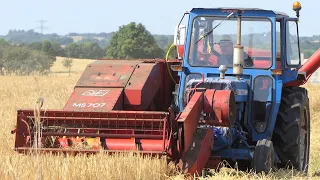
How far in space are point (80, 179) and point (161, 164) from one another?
833mm

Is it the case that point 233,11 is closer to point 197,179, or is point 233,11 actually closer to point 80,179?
point 197,179

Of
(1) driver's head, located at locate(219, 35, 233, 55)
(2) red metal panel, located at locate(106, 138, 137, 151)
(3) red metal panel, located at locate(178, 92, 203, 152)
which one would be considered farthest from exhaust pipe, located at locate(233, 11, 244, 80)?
(2) red metal panel, located at locate(106, 138, 137, 151)

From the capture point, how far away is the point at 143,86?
7.35 m

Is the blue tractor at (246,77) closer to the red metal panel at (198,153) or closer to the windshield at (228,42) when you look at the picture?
the windshield at (228,42)

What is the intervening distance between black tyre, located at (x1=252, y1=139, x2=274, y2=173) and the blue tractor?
21 centimetres

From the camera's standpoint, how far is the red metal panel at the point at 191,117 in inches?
242

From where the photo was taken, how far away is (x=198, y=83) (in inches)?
280

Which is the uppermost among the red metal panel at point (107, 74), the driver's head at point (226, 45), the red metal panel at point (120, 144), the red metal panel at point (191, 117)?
the driver's head at point (226, 45)

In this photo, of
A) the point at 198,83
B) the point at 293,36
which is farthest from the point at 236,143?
the point at 293,36

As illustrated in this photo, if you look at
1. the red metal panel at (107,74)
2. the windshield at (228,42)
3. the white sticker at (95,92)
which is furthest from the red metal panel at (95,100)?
the windshield at (228,42)

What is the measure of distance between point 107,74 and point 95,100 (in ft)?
1.72

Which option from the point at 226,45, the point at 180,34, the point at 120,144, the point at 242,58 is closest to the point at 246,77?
the point at 242,58

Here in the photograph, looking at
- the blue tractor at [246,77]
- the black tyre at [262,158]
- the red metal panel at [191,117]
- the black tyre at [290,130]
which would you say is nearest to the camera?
the red metal panel at [191,117]

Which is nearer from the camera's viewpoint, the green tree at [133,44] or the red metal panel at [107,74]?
the red metal panel at [107,74]
